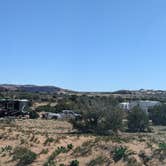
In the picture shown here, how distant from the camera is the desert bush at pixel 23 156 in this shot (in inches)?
1113

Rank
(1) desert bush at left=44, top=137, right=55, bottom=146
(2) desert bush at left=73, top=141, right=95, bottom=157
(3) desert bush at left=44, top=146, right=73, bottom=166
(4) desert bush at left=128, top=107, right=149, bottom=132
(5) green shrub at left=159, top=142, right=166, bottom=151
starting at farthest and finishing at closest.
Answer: (4) desert bush at left=128, top=107, right=149, bottom=132
(1) desert bush at left=44, top=137, right=55, bottom=146
(5) green shrub at left=159, top=142, right=166, bottom=151
(2) desert bush at left=73, top=141, right=95, bottom=157
(3) desert bush at left=44, top=146, right=73, bottom=166

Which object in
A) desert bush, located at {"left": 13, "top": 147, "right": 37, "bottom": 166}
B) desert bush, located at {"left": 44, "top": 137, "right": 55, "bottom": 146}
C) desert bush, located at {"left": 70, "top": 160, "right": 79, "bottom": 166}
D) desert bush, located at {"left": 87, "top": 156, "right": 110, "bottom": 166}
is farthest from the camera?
desert bush, located at {"left": 44, "top": 137, "right": 55, "bottom": 146}

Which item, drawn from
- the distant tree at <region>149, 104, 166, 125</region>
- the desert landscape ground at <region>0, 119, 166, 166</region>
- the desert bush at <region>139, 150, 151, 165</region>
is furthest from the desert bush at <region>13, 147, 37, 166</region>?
the distant tree at <region>149, 104, 166, 125</region>

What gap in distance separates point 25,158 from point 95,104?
23.1 metres

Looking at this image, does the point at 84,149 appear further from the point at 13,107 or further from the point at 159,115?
the point at 159,115

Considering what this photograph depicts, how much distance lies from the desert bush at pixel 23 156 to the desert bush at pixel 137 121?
2815 cm

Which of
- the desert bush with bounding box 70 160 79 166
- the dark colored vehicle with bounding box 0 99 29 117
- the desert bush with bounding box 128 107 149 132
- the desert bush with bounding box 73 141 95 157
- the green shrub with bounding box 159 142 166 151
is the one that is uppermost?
Answer: the dark colored vehicle with bounding box 0 99 29 117

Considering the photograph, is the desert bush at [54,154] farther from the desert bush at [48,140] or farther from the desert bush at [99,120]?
the desert bush at [99,120]

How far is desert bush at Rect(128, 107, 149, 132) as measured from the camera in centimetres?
5753

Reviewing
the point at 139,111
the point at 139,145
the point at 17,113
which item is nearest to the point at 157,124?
the point at 139,111

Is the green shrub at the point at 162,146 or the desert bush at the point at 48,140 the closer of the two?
the green shrub at the point at 162,146

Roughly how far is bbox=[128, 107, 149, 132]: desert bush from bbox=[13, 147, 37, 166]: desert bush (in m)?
28.1

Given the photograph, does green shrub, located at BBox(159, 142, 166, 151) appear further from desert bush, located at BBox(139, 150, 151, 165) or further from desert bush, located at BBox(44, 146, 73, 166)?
desert bush, located at BBox(44, 146, 73, 166)

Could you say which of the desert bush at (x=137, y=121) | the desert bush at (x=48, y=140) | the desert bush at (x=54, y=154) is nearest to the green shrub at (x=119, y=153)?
the desert bush at (x=54, y=154)
